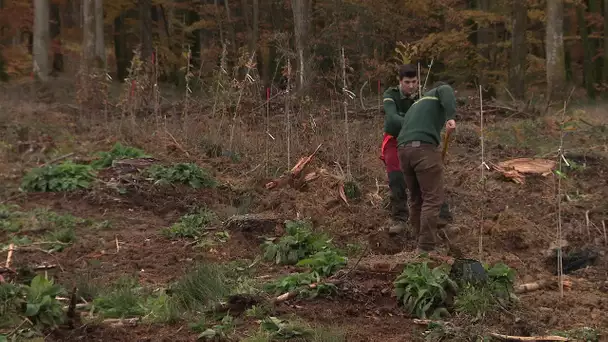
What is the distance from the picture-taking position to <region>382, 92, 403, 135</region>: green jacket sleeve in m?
7.36

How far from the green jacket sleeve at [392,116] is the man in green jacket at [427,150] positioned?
255mm

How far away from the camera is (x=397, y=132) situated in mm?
7609

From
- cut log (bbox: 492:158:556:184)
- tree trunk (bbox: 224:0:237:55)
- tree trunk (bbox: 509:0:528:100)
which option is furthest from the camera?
tree trunk (bbox: 224:0:237:55)

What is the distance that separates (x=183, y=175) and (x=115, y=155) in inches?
61.3

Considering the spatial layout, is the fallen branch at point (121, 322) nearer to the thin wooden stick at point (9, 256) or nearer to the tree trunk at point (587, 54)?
the thin wooden stick at point (9, 256)

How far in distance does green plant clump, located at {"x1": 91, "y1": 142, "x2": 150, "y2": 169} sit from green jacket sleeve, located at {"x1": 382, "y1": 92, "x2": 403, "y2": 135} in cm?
489

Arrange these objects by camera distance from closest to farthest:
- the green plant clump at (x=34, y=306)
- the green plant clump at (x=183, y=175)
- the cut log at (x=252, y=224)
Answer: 1. the green plant clump at (x=34, y=306)
2. the cut log at (x=252, y=224)
3. the green plant clump at (x=183, y=175)

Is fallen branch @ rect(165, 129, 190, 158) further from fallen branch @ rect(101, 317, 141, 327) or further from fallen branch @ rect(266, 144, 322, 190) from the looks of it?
fallen branch @ rect(101, 317, 141, 327)

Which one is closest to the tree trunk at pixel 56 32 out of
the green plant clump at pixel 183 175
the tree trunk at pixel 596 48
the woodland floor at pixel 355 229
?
the woodland floor at pixel 355 229

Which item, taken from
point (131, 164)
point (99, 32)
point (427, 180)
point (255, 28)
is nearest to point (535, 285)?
point (427, 180)

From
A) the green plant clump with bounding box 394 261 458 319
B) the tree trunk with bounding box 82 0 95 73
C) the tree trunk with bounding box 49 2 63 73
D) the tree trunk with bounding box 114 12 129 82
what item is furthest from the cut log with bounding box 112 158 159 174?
the tree trunk with bounding box 114 12 129 82

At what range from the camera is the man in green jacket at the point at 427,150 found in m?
6.81

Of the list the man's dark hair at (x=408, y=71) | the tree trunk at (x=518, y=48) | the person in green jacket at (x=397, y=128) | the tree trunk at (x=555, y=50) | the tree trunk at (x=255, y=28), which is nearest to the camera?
the man's dark hair at (x=408, y=71)

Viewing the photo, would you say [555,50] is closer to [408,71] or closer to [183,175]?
[183,175]
